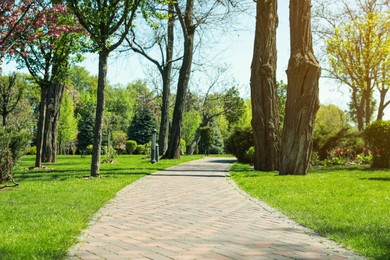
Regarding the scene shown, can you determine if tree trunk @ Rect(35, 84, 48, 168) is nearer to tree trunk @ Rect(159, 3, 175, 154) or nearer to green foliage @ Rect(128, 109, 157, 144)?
tree trunk @ Rect(159, 3, 175, 154)

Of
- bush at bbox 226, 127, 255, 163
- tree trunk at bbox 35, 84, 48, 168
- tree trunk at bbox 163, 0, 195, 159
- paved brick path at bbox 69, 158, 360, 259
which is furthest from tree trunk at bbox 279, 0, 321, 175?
tree trunk at bbox 163, 0, 195, 159

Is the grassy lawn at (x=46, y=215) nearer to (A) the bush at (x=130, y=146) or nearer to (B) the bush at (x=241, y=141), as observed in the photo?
(B) the bush at (x=241, y=141)

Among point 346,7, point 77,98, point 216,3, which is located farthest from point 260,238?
point 77,98

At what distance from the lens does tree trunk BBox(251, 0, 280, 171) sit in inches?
663

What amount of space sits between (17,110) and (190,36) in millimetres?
30898

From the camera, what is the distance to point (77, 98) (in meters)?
69.2

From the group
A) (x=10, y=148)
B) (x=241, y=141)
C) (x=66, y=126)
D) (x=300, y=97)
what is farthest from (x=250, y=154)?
(x=66, y=126)

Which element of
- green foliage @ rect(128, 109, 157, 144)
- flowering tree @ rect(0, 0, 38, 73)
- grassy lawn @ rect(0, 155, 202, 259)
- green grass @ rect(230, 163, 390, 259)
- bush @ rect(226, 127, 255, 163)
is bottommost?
grassy lawn @ rect(0, 155, 202, 259)

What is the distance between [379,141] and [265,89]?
187 inches

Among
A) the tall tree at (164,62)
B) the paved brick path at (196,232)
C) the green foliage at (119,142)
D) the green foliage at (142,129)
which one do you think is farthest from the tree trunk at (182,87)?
the green foliage at (142,129)

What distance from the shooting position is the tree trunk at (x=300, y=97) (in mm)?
14727

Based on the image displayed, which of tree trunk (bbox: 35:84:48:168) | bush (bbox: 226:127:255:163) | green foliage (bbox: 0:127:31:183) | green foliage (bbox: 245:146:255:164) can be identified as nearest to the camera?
green foliage (bbox: 0:127:31:183)

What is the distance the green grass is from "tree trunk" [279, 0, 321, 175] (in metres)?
2.42

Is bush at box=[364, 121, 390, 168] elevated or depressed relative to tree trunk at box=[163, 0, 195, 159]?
depressed
